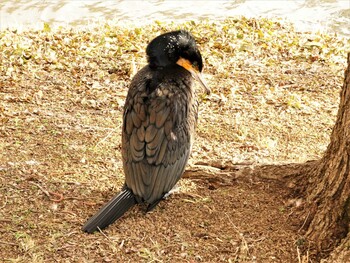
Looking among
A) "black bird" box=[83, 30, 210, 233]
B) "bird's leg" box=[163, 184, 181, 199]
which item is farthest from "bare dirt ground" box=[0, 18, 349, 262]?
"black bird" box=[83, 30, 210, 233]

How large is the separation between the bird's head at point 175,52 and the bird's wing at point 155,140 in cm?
34

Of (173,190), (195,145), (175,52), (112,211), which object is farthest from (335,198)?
(195,145)

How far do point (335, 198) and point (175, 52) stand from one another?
1.71 meters

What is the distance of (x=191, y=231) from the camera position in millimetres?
4137

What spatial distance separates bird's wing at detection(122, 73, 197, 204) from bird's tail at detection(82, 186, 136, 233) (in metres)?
0.06

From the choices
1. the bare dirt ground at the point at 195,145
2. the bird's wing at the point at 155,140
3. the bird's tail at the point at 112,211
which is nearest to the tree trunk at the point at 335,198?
the bare dirt ground at the point at 195,145

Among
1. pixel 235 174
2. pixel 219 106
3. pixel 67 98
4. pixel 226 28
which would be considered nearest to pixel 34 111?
pixel 67 98

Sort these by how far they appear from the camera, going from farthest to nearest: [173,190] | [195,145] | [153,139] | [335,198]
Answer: [195,145] → [173,190] → [153,139] → [335,198]

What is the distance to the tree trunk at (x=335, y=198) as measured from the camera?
12.4ft

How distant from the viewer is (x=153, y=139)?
4289 mm

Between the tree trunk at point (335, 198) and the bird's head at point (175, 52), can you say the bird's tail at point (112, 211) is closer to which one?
the bird's head at point (175, 52)

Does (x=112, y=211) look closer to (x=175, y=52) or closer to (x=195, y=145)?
(x=175, y=52)

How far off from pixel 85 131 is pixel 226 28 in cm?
368

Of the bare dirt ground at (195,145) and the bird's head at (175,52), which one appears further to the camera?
the bird's head at (175,52)
